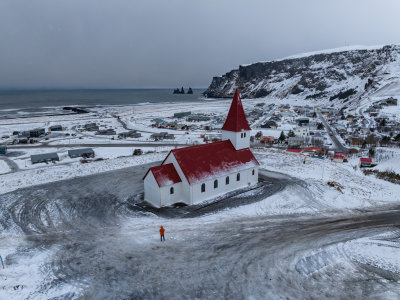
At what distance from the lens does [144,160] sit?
41.6 metres

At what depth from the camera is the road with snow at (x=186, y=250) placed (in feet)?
46.3

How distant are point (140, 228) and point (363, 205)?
21482 millimetres

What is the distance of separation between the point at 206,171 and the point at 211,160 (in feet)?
5.45

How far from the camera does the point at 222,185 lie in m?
27.5

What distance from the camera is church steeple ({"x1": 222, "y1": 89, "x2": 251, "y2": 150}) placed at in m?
29.6

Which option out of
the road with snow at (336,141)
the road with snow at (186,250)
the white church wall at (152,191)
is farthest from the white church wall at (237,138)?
the road with snow at (336,141)

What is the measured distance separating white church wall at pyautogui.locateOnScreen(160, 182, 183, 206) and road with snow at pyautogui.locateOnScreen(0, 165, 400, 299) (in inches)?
74.3

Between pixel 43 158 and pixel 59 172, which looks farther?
pixel 43 158

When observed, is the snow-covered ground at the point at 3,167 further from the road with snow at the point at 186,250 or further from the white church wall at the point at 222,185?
the white church wall at the point at 222,185

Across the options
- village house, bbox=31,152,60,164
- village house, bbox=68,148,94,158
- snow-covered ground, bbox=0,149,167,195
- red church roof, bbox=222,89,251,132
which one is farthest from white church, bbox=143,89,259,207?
village house, bbox=31,152,60,164

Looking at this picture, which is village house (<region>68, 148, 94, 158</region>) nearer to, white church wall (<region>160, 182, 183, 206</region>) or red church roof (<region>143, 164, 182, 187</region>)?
red church roof (<region>143, 164, 182, 187</region>)

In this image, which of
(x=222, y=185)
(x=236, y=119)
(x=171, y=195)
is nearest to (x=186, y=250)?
(x=171, y=195)

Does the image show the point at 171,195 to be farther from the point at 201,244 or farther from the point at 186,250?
the point at 186,250

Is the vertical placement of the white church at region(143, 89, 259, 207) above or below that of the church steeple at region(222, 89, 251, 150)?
below
